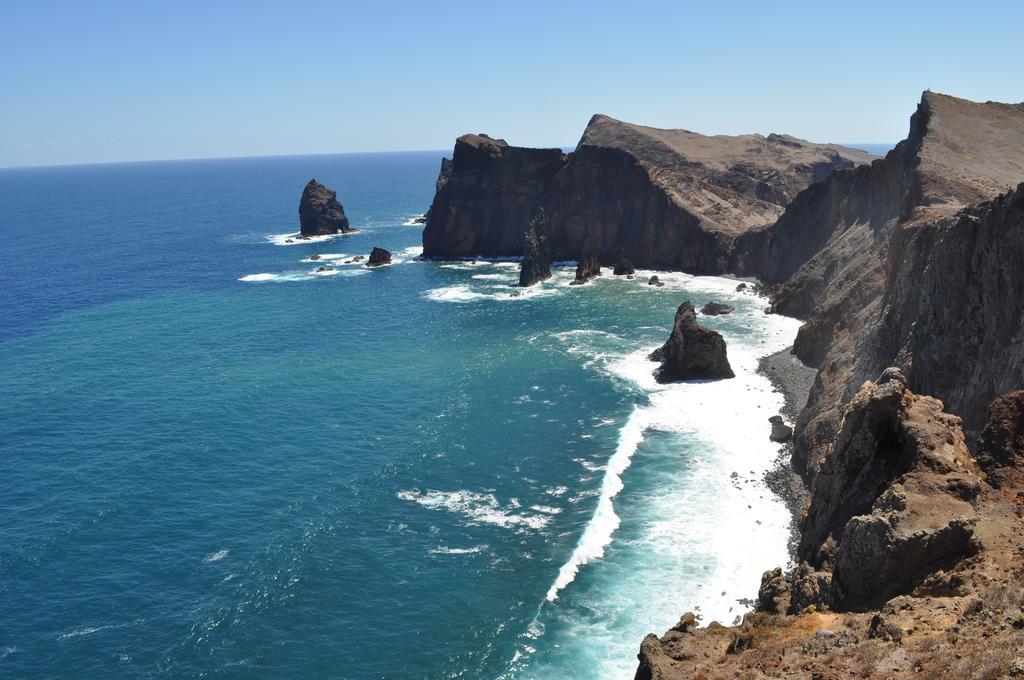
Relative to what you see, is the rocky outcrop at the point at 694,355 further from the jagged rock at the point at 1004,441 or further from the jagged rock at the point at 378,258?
the jagged rock at the point at 378,258

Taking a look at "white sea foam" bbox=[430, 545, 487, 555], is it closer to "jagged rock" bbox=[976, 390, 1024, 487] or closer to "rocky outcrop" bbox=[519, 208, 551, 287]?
"jagged rock" bbox=[976, 390, 1024, 487]

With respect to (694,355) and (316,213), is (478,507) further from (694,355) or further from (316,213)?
(316,213)

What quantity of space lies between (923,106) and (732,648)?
80.7 meters

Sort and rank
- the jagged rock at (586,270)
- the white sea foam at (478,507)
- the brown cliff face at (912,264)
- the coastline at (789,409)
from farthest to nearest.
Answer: the jagged rock at (586,270) → the coastline at (789,409) → the white sea foam at (478,507) → the brown cliff face at (912,264)

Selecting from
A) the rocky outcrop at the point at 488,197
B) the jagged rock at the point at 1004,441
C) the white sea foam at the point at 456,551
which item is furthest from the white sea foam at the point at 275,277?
A: the jagged rock at the point at 1004,441

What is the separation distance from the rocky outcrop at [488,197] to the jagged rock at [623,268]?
81.8 feet

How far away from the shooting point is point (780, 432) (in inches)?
2298

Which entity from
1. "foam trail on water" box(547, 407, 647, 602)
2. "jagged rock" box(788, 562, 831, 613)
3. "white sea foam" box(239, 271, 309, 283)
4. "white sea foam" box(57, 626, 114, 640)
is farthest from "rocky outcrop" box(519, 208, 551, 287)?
"jagged rock" box(788, 562, 831, 613)

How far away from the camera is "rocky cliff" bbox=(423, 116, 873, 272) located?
133250 millimetres

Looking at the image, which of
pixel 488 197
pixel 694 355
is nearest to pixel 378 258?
pixel 488 197

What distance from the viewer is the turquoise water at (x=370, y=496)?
37.9 meters

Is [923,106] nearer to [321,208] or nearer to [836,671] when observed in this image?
[836,671]

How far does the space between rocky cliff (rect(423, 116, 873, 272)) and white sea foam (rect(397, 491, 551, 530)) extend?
285ft

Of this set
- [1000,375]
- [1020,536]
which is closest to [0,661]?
[1020,536]
